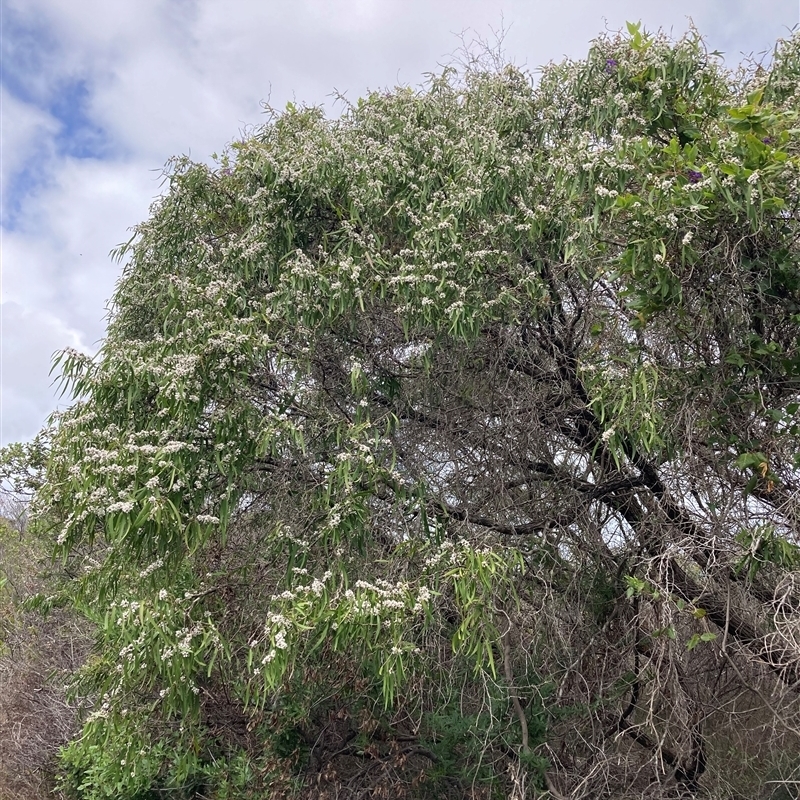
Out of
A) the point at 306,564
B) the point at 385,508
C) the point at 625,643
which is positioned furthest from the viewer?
the point at 625,643

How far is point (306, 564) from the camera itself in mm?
2975

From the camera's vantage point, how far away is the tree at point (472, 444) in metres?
2.59

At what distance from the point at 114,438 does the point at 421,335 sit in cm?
152

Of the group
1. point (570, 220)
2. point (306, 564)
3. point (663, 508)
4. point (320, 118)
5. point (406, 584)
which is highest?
point (320, 118)

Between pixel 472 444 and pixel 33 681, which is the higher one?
pixel 33 681

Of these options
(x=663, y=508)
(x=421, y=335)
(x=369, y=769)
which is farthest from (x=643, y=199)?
(x=369, y=769)

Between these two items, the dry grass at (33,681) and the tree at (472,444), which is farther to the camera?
the dry grass at (33,681)

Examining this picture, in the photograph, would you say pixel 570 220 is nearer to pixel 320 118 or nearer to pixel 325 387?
pixel 325 387

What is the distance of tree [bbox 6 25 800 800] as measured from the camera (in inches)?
102

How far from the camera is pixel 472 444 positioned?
364 centimetres

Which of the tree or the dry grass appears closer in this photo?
the tree

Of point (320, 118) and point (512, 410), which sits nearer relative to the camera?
point (512, 410)

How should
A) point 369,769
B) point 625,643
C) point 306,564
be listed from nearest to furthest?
point 306,564
point 625,643
point 369,769

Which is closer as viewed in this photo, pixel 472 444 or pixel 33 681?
pixel 472 444
